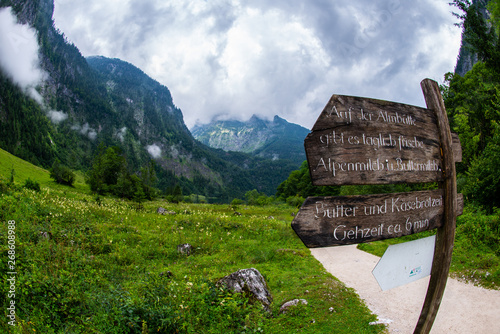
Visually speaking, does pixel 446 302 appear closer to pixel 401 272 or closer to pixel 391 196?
pixel 401 272

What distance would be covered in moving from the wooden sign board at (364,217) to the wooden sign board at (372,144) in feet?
0.59

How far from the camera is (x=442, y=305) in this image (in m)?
6.22

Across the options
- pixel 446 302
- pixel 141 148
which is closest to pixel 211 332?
pixel 446 302

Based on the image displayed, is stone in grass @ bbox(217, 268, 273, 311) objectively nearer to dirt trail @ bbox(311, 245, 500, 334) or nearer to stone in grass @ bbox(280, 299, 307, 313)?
stone in grass @ bbox(280, 299, 307, 313)

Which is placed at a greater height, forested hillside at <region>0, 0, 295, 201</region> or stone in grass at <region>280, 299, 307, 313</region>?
forested hillside at <region>0, 0, 295, 201</region>

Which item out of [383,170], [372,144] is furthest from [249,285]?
[372,144]

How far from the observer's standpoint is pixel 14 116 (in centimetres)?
9788

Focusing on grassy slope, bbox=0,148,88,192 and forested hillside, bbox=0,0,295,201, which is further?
forested hillside, bbox=0,0,295,201

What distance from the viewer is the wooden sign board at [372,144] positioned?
7.53ft

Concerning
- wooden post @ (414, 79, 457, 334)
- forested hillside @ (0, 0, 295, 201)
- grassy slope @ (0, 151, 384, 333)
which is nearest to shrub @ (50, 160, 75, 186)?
grassy slope @ (0, 151, 384, 333)

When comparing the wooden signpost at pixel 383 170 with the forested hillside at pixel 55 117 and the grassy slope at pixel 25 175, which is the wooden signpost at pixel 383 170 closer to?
the grassy slope at pixel 25 175

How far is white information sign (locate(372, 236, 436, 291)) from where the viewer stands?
2588 millimetres

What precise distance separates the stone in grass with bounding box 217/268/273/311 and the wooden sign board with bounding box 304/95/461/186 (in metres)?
4.39

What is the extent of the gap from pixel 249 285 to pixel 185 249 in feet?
15.6
